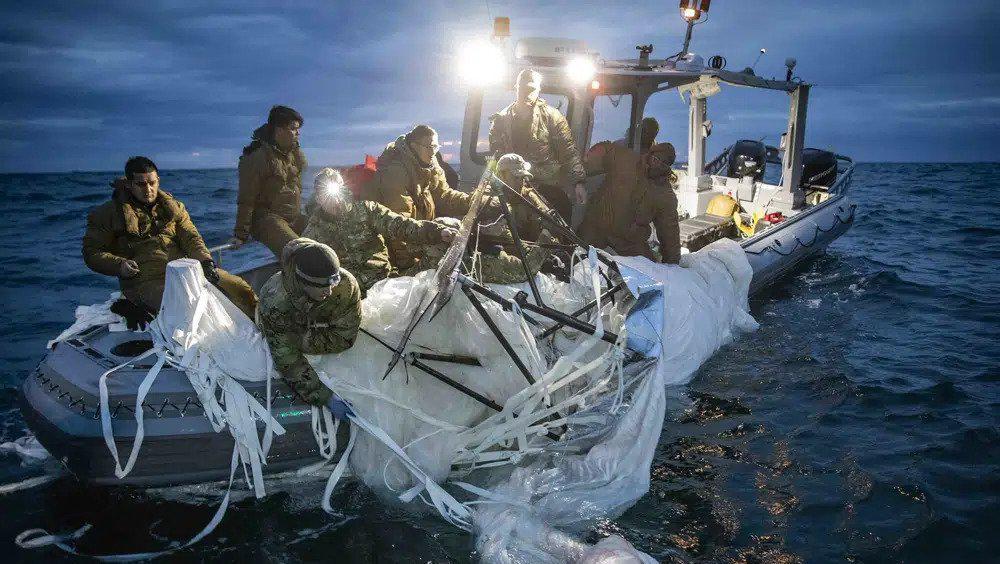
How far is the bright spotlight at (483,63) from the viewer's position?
20.3 ft

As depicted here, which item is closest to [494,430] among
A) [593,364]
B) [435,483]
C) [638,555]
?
[435,483]

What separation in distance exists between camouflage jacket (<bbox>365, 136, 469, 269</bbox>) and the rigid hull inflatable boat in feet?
5.10

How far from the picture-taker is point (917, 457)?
4.77m

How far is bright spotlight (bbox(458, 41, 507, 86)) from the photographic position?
618cm

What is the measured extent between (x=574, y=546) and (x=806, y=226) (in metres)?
7.70

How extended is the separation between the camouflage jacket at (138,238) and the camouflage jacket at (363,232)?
96 centimetres

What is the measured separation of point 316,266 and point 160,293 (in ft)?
6.53

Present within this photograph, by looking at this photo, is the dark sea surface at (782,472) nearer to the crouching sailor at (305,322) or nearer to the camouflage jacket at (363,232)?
the crouching sailor at (305,322)

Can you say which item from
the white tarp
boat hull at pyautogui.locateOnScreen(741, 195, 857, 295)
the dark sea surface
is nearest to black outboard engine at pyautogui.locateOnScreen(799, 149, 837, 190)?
boat hull at pyautogui.locateOnScreen(741, 195, 857, 295)

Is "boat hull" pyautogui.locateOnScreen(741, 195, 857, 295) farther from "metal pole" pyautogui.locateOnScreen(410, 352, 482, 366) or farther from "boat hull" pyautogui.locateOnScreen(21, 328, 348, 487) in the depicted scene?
"boat hull" pyautogui.locateOnScreen(21, 328, 348, 487)

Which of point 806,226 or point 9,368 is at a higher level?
point 806,226

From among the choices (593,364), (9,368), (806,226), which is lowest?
(9,368)

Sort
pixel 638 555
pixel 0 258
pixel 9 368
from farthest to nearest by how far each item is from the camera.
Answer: pixel 0 258
pixel 9 368
pixel 638 555

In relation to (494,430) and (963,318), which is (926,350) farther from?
(494,430)
